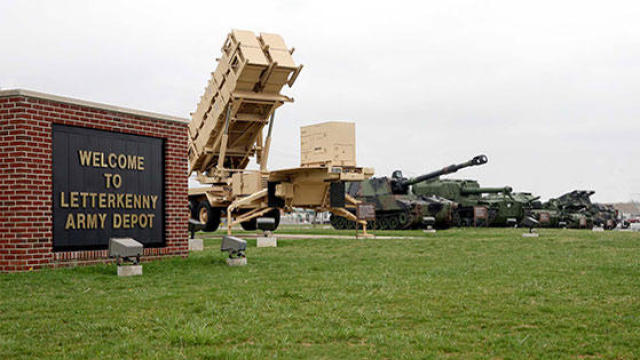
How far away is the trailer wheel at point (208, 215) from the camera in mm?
25734

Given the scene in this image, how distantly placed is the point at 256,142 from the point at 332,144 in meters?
3.44

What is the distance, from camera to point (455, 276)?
9.84 m

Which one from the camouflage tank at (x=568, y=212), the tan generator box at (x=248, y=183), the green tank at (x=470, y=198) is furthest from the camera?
the camouflage tank at (x=568, y=212)

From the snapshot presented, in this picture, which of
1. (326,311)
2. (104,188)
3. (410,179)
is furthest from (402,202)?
(326,311)

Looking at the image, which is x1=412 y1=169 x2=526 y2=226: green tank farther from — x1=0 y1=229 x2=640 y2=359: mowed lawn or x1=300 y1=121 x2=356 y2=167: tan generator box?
x1=0 y1=229 x2=640 y2=359: mowed lawn

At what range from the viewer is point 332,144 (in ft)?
67.9

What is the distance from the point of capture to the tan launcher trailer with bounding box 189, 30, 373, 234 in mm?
19750

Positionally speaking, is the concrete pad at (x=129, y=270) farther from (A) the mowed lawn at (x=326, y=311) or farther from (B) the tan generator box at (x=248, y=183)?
(B) the tan generator box at (x=248, y=183)

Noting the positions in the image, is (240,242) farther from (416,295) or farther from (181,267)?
(416,295)

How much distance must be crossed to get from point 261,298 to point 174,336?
7.02 feet

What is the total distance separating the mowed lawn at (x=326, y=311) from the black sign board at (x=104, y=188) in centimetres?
67

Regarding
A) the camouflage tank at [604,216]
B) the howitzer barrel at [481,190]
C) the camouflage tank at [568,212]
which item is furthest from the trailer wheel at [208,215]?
the camouflage tank at [604,216]

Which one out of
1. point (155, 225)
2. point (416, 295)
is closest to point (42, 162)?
point (155, 225)

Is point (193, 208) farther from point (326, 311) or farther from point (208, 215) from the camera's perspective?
point (326, 311)
